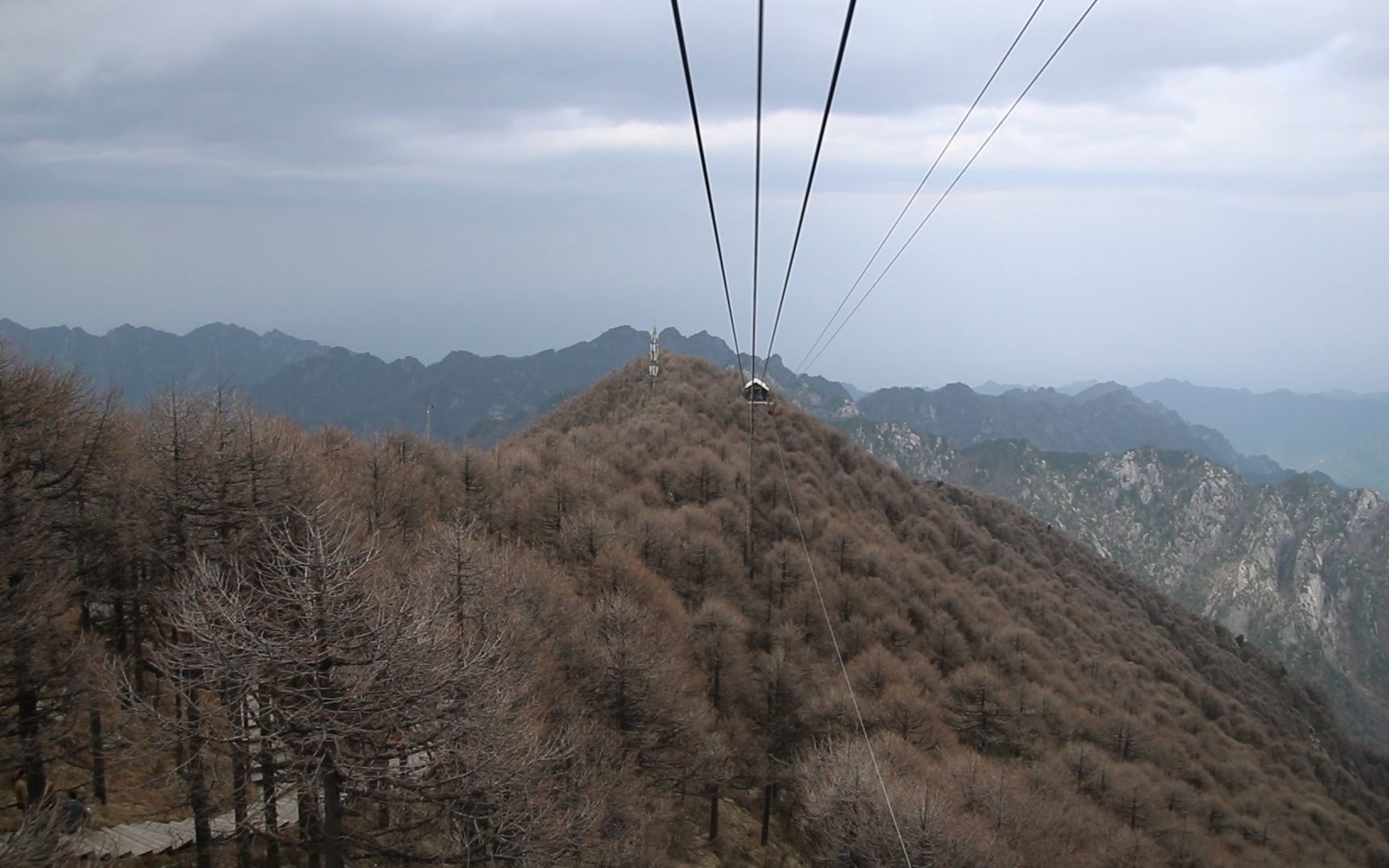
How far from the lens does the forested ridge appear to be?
1423cm

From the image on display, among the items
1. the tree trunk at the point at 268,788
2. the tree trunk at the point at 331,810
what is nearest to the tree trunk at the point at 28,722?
the tree trunk at the point at 268,788

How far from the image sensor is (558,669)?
27.1 metres

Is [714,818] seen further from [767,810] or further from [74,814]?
[74,814]

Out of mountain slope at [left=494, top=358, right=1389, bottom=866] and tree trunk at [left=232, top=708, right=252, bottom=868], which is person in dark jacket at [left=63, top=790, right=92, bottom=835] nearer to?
tree trunk at [left=232, top=708, right=252, bottom=868]

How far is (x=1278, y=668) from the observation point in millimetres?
124062

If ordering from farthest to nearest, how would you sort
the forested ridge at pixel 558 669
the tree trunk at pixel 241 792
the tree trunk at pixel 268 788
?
the forested ridge at pixel 558 669
the tree trunk at pixel 241 792
the tree trunk at pixel 268 788

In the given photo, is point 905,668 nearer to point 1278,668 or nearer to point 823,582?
point 823,582

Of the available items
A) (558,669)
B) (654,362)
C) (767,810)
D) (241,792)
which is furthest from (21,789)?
(654,362)

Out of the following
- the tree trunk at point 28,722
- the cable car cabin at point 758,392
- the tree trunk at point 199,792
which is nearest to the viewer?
the tree trunk at point 199,792

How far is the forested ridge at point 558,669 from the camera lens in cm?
1423

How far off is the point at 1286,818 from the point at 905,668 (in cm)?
4117

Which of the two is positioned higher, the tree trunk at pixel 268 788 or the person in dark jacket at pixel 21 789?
the tree trunk at pixel 268 788

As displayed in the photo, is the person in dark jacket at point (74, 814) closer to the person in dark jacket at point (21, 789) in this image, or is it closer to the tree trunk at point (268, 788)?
the person in dark jacket at point (21, 789)

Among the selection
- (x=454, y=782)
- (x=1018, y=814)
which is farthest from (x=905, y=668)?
(x=454, y=782)
